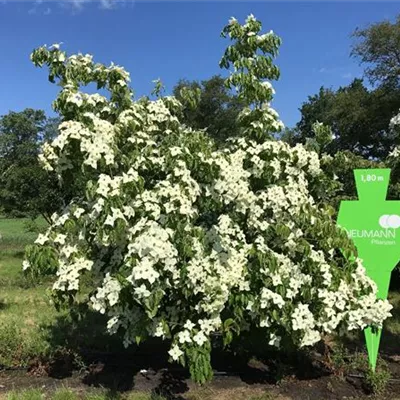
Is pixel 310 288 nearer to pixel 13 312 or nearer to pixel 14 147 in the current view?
pixel 13 312

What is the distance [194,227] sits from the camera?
14.1ft

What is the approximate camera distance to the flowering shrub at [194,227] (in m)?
4.08

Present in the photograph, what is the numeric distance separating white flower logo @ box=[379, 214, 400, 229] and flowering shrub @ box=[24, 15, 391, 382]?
28.3 inches

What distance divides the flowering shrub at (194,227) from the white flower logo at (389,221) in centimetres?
72

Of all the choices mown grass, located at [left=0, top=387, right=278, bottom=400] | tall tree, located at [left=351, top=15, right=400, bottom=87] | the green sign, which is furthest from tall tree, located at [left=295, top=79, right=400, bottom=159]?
mown grass, located at [left=0, top=387, right=278, bottom=400]

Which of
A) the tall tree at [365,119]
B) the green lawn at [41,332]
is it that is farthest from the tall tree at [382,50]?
the green lawn at [41,332]

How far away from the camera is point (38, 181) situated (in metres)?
16.0

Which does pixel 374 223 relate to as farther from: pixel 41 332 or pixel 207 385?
pixel 41 332

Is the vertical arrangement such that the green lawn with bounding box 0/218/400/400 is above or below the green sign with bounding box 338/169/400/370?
below

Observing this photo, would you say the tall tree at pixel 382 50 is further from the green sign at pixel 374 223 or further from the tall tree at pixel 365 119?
the green sign at pixel 374 223

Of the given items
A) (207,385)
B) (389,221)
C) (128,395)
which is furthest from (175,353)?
(389,221)

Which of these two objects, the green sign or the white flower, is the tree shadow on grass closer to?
the white flower

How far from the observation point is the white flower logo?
5488mm

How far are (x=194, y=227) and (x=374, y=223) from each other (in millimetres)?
2273
